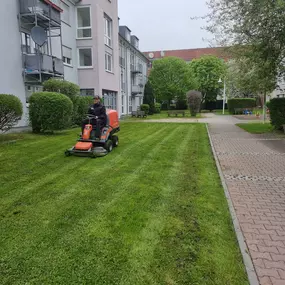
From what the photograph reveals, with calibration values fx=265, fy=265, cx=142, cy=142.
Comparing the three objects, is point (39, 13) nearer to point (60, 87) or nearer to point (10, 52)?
point (10, 52)

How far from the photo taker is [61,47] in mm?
17766

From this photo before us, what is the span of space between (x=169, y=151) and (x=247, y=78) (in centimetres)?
854

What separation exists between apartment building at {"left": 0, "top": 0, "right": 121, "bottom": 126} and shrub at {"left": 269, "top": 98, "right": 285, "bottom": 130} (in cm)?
1272

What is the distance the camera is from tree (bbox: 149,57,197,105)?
43972 mm

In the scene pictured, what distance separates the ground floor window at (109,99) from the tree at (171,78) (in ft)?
65.4

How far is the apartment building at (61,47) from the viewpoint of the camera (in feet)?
44.3

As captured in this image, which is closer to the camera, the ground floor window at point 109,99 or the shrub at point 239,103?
the ground floor window at point 109,99

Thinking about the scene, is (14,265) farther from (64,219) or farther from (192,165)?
(192,165)

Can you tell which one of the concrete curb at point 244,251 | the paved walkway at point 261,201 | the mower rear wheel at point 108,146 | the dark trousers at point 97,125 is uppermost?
the dark trousers at point 97,125

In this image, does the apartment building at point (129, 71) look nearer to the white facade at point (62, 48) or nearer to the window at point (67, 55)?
the white facade at point (62, 48)

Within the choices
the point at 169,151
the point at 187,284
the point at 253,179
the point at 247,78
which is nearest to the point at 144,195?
the point at 187,284

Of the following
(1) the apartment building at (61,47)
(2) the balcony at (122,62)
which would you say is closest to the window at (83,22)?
(1) the apartment building at (61,47)

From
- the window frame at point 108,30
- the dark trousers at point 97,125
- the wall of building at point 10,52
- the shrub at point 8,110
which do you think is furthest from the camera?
the window frame at point 108,30

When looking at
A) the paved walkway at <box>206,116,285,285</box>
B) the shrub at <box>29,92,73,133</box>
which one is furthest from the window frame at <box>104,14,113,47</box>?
the paved walkway at <box>206,116,285,285</box>
